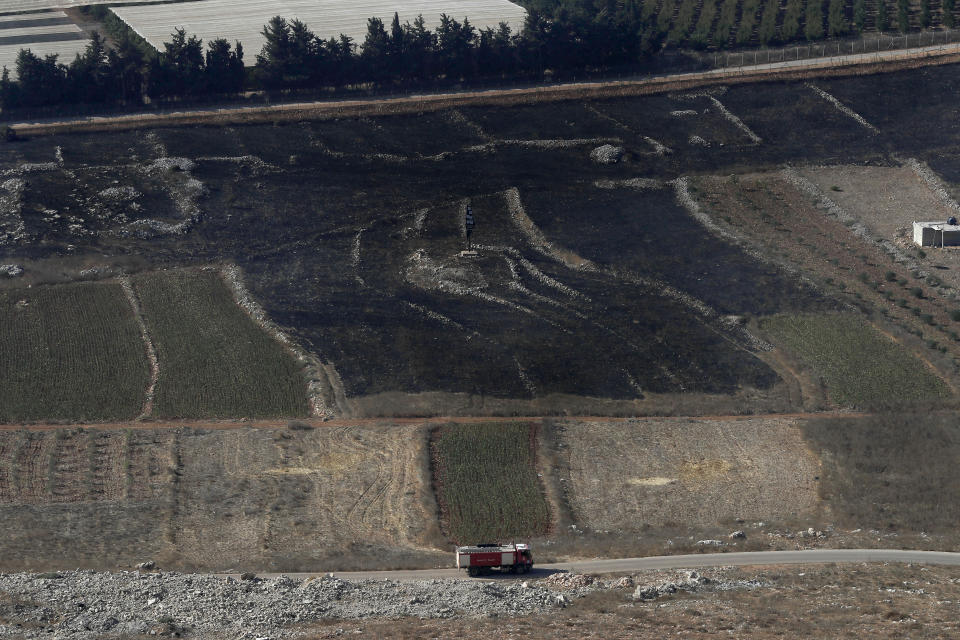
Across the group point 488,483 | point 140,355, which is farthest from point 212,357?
point 488,483

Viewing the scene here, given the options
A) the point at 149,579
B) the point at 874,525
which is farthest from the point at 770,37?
the point at 149,579

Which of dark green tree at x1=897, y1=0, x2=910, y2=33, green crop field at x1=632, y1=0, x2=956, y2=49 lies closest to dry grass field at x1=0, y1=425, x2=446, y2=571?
green crop field at x1=632, y1=0, x2=956, y2=49

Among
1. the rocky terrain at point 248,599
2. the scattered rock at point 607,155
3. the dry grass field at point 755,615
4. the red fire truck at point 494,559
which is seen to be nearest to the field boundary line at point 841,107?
the scattered rock at point 607,155

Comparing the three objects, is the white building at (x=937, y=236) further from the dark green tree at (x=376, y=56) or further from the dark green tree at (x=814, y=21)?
the dark green tree at (x=376, y=56)

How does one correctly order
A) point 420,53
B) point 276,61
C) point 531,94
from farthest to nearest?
point 420,53, point 276,61, point 531,94

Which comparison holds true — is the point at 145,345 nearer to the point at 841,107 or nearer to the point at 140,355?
the point at 140,355
